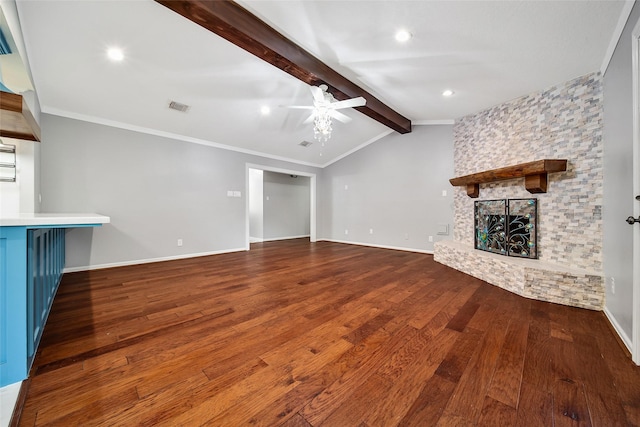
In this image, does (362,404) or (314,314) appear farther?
(314,314)

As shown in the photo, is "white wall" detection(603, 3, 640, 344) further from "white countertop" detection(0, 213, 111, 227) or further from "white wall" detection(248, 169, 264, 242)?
"white wall" detection(248, 169, 264, 242)

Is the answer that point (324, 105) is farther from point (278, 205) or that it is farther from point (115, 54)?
point (278, 205)

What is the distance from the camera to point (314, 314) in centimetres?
218

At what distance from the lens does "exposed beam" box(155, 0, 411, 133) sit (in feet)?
6.97

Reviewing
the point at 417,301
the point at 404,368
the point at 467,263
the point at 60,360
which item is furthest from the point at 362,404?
the point at 467,263

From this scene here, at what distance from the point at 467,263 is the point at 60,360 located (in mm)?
4477

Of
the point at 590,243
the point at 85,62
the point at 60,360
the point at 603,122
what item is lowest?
the point at 60,360

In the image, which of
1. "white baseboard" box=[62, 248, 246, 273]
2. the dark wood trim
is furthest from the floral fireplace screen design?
"white baseboard" box=[62, 248, 246, 273]

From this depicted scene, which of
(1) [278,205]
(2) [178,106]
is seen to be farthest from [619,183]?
(1) [278,205]

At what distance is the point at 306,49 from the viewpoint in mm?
2900

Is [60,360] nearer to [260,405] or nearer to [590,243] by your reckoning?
[260,405]

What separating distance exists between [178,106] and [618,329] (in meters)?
5.67

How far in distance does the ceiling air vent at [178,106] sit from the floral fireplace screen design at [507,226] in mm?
5133

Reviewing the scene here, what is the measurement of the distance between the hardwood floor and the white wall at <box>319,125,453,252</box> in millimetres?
2568
